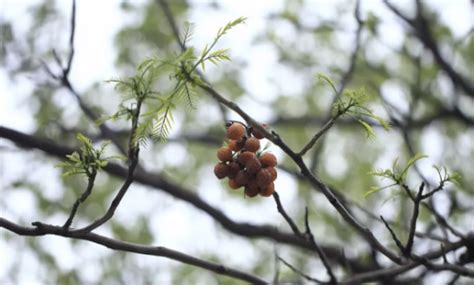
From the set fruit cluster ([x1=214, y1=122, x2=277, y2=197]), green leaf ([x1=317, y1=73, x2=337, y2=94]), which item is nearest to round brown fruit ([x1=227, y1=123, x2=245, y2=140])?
fruit cluster ([x1=214, y1=122, x2=277, y2=197])

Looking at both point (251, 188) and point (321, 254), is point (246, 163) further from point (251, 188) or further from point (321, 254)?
point (321, 254)

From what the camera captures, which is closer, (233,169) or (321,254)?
(233,169)

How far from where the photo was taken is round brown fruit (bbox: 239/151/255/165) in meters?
1.80

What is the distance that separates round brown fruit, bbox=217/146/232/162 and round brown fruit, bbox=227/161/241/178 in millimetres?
19

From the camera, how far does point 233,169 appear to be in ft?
5.94

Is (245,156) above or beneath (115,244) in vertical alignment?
above

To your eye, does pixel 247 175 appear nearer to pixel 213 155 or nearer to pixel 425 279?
pixel 425 279

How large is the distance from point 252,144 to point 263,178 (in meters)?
0.10

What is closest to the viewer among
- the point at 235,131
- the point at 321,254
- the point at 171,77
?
the point at 171,77

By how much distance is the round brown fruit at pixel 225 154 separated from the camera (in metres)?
1.82

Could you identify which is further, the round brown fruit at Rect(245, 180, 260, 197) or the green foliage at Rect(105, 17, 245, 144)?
the round brown fruit at Rect(245, 180, 260, 197)

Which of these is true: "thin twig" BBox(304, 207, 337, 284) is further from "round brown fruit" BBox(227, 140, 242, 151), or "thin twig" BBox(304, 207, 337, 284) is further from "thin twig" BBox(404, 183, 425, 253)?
"round brown fruit" BBox(227, 140, 242, 151)

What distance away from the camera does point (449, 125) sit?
498cm

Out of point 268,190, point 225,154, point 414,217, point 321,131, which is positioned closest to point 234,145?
point 225,154
